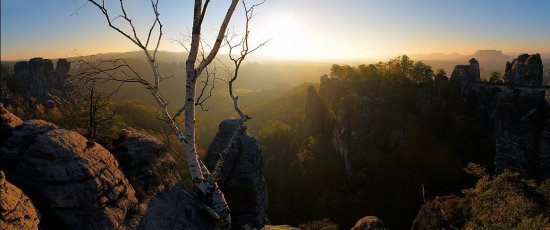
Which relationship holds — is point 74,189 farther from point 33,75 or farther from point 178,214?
point 33,75

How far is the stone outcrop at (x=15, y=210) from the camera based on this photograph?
9.37 m

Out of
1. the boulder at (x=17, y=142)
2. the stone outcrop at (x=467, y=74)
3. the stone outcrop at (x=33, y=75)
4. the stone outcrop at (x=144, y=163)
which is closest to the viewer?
the boulder at (x=17, y=142)

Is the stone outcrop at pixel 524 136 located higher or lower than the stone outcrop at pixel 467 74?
lower

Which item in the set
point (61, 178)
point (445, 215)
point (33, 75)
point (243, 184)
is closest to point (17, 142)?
point (61, 178)

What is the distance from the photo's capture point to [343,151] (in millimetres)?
67000

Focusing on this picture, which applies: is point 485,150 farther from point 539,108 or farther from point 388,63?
point 388,63

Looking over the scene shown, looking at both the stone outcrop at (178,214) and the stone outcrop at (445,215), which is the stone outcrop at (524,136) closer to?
the stone outcrop at (445,215)

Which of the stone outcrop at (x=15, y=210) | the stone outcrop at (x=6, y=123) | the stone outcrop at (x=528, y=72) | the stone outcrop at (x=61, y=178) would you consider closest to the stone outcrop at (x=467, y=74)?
the stone outcrop at (x=528, y=72)

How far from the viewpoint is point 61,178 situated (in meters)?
12.6

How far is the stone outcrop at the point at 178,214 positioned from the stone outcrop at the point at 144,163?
283cm

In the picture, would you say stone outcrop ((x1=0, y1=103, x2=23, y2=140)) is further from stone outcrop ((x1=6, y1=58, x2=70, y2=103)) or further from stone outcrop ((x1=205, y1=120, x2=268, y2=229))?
stone outcrop ((x1=6, y1=58, x2=70, y2=103))

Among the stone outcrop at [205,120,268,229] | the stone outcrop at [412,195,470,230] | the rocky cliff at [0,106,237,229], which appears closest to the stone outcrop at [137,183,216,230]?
the rocky cliff at [0,106,237,229]

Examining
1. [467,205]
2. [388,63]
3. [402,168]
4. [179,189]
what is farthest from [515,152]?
[179,189]

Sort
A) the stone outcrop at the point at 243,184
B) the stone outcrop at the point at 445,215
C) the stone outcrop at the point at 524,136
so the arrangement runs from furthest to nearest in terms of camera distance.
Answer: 1. the stone outcrop at the point at 524,136
2. the stone outcrop at the point at 445,215
3. the stone outcrop at the point at 243,184
